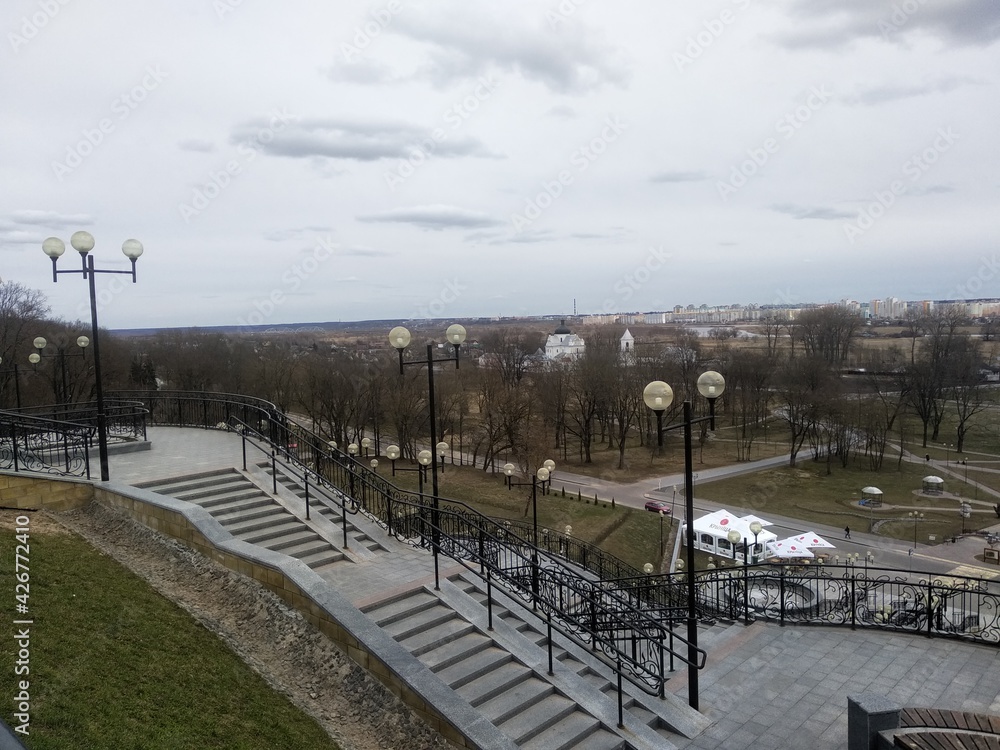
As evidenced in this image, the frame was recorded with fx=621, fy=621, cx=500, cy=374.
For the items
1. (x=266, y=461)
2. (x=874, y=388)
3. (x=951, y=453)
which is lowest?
(x=951, y=453)

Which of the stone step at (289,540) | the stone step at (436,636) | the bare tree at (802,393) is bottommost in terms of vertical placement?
the bare tree at (802,393)

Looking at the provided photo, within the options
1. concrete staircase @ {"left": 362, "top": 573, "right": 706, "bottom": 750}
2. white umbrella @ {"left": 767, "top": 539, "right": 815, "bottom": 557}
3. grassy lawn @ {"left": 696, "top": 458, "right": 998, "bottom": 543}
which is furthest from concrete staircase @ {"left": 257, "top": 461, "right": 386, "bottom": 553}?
grassy lawn @ {"left": 696, "top": 458, "right": 998, "bottom": 543}

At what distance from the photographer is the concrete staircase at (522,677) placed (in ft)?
20.5

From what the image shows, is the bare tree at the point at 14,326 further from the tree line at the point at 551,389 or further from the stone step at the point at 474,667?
the stone step at the point at 474,667

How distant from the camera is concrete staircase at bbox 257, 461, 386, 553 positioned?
9672 mm

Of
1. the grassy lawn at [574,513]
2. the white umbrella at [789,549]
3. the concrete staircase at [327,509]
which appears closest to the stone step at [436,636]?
the concrete staircase at [327,509]

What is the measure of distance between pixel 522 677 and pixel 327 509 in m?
5.02

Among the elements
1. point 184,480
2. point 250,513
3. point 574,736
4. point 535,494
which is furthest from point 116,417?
point 574,736

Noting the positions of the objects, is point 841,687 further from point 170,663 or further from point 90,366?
point 90,366

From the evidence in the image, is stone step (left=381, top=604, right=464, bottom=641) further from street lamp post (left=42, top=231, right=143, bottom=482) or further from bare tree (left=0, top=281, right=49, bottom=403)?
bare tree (left=0, top=281, right=49, bottom=403)

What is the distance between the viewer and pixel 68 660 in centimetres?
539

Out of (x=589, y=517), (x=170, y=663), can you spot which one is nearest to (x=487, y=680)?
(x=170, y=663)

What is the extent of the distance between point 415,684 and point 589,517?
24.8m

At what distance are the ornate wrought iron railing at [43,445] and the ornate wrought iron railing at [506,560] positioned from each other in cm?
262
